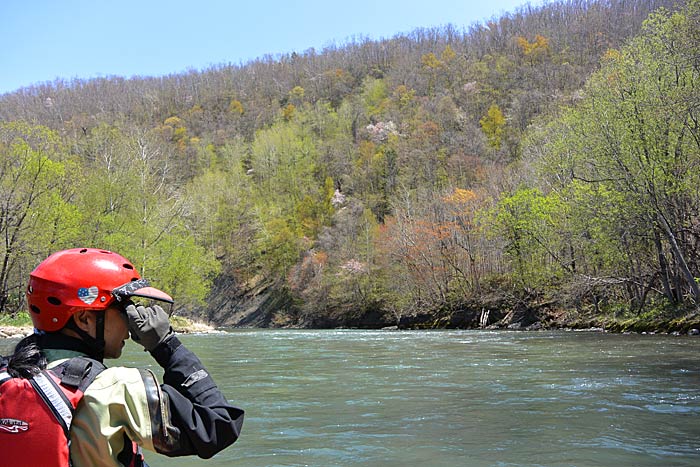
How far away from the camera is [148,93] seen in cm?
10644

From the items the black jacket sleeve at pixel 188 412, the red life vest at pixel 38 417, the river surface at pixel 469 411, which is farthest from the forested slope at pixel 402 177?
the red life vest at pixel 38 417

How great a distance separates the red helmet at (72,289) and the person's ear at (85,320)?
23mm

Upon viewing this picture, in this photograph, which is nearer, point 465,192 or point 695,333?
point 695,333

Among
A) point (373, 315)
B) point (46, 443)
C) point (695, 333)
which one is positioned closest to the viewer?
point (46, 443)

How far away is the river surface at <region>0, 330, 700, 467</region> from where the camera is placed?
5387 millimetres

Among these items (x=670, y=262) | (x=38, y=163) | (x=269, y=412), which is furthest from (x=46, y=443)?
(x=38, y=163)

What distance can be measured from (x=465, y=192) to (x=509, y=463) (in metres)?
36.3

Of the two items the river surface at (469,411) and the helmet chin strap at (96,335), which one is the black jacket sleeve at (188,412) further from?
the river surface at (469,411)

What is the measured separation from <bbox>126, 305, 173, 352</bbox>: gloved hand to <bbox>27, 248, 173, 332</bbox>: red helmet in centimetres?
5

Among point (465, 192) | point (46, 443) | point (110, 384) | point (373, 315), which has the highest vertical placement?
point (465, 192)

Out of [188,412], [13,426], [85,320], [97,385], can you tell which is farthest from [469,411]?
[13,426]

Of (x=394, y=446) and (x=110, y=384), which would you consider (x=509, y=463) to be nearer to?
(x=394, y=446)

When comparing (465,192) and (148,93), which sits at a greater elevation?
(148,93)

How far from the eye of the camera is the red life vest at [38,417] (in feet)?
5.67
